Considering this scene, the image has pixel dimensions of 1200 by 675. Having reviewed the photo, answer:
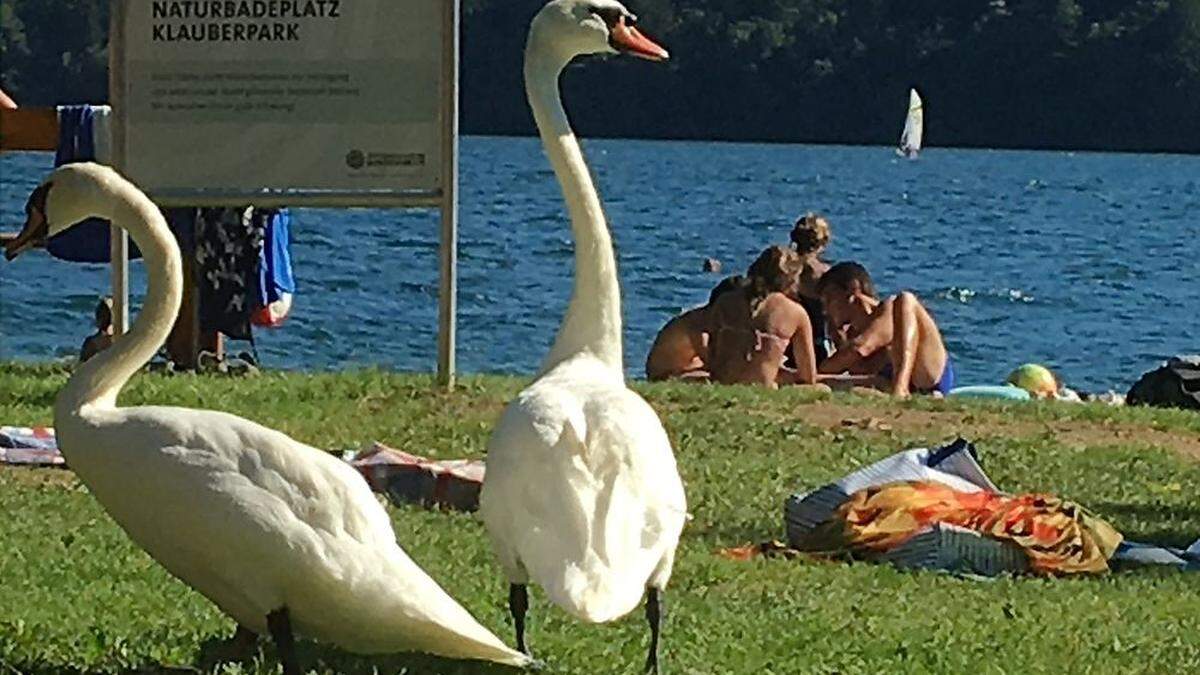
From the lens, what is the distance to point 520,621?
718 cm

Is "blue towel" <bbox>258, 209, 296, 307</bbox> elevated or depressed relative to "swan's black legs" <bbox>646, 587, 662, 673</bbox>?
depressed

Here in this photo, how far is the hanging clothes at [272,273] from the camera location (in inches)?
574

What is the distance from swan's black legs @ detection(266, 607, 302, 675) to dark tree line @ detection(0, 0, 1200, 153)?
68430mm

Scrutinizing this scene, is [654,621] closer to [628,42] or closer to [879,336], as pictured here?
[628,42]

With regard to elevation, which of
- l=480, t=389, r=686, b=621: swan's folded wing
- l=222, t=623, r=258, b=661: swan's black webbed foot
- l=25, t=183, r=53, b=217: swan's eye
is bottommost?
l=222, t=623, r=258, b=661: swan's black webbed foot

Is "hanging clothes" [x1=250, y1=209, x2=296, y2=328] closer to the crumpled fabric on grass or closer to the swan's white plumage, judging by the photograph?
the crumpled fabric on grass

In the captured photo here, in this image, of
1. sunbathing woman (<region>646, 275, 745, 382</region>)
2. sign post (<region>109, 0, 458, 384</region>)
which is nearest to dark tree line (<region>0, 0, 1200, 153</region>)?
sunbathing woman (<region>646, 275, 745, 382</region>)

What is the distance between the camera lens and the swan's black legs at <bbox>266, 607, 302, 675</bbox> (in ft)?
21.1

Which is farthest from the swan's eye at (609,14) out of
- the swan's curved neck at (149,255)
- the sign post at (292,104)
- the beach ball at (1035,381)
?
the beach ball at (1035,381)

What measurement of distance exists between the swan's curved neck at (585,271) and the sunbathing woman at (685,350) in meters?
6.50

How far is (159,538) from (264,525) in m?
0.27

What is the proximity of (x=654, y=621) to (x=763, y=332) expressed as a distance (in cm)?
761

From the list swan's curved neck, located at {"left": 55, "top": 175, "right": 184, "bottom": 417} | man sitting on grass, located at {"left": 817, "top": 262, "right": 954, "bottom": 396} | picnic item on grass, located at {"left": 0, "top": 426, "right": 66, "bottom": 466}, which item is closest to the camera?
swan's curved neck, located at {"left": 55, "top": 175, "right": 184, "bottom": 417}

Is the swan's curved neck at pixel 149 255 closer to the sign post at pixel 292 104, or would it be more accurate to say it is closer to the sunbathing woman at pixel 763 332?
the sign post at pixel 292 104
